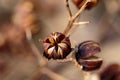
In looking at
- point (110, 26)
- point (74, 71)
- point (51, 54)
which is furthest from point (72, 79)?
point (51, 54)

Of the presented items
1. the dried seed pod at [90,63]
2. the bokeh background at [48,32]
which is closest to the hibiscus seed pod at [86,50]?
A: the dried seed pod at [90,63]

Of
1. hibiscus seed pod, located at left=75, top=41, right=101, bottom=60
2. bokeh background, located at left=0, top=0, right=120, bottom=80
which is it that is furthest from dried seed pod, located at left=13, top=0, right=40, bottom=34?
hibiscus seed pod, located at left=75, top=41, right=101, bottom=60

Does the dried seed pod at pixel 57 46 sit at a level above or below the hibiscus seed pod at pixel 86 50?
above

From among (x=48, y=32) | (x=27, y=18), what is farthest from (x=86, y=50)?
(x=48, y=32)

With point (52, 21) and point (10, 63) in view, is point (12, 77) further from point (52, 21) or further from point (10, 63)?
point (52, 21)

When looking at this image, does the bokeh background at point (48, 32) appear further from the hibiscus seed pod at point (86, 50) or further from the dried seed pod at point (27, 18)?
the hibiscus seed pod at point (86, 50)

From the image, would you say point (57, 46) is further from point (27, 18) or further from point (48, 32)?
point (48, 32)
